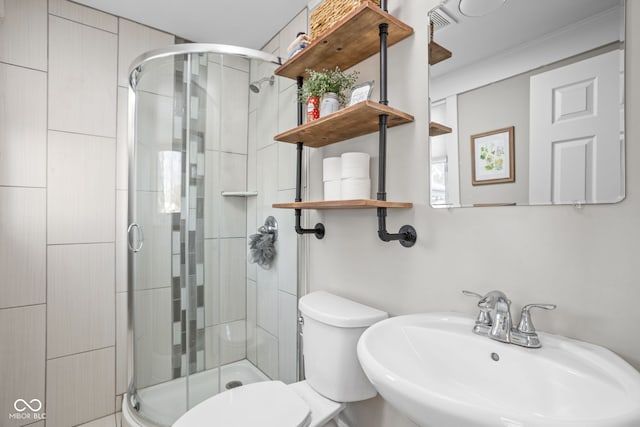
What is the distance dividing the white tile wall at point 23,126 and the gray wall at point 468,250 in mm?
1527

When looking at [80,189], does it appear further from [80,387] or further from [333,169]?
[333,169]

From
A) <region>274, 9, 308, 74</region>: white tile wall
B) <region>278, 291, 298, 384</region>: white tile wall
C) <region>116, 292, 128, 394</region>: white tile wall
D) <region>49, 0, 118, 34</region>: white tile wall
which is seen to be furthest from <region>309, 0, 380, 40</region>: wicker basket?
<region>116, 292, 128, 394</region>: white tile wall

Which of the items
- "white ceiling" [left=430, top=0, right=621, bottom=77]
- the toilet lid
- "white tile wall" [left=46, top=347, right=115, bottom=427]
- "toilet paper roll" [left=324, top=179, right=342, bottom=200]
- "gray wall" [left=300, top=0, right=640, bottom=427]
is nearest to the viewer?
"gray wall" [left=300, top=0, right=640, bottom=427]

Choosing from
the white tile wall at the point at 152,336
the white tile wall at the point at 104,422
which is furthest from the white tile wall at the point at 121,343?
the white tile wall at the point at 152,336

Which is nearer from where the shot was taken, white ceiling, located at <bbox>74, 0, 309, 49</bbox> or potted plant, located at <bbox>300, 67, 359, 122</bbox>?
potted plant, located at <bbox>300, 67, 359, 122</bbox>

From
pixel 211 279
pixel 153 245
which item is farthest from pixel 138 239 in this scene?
pixel 211 279

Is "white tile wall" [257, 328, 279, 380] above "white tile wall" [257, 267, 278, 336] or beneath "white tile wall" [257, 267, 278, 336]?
beneath

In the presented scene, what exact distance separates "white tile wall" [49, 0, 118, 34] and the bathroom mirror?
1.92m

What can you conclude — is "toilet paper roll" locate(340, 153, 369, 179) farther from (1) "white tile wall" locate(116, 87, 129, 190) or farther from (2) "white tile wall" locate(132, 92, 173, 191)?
(1) "white tile wall" locate(116, 87, 129, 190)

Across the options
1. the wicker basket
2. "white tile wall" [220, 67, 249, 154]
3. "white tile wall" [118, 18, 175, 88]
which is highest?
Answer: "white tile wall" [118, 18, 175, 88]

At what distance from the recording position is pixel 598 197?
0.81 m

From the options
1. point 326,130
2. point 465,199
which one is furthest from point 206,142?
point 465,199

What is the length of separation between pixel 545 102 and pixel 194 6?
191 centimetres

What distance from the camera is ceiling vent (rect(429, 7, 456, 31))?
1.13 meters
